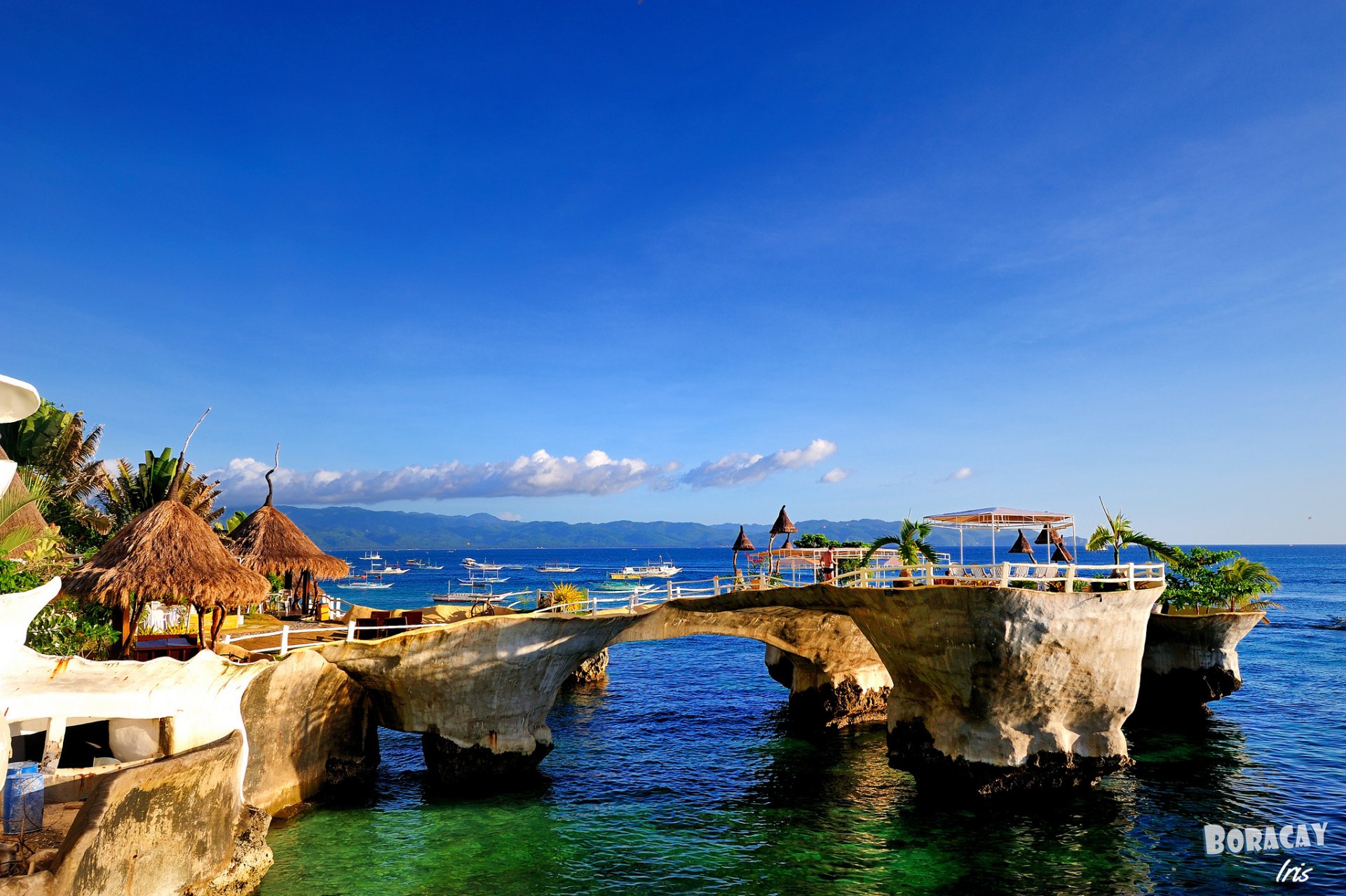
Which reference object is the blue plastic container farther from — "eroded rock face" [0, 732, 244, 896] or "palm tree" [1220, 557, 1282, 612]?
"palm tree" [1220, 557, 1282, 612]

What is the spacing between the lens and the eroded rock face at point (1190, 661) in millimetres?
33438

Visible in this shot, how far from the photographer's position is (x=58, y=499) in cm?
3334

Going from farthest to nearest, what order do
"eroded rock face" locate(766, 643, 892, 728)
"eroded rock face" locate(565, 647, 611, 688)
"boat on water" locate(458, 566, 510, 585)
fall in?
"boat on water" locate(458, 566, 510, 585)
"eroded rock face" locate(565, 647, 611, 688)
"eroded rock face" locate(766, 643, 892, 728)

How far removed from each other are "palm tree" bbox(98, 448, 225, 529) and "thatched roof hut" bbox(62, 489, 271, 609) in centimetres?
1569

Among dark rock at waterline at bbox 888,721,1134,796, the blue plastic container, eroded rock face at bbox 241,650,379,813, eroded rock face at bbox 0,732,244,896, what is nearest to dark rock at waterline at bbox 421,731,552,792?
eroded rock face at bbox 241,650,379,813

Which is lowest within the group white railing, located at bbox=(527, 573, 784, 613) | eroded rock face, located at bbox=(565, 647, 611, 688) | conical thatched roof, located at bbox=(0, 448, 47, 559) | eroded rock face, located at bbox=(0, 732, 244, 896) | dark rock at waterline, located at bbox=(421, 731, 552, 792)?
eroded rock face, located at bbox=(565, 647, 611, 688)

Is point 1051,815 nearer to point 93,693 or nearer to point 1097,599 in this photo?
point 1097,599

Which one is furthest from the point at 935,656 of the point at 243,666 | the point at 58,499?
the point at 58,499

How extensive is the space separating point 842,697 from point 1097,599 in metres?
13.1

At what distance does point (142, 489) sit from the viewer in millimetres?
35250

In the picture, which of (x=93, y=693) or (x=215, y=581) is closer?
(x=93, y=693)

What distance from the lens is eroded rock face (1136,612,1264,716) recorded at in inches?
1316

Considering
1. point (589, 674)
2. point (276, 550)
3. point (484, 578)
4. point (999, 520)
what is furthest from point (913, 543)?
point (484, 578)

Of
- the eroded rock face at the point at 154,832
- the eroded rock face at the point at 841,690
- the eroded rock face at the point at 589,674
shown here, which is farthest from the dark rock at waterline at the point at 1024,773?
the eroded rock face at the point at 589,674
